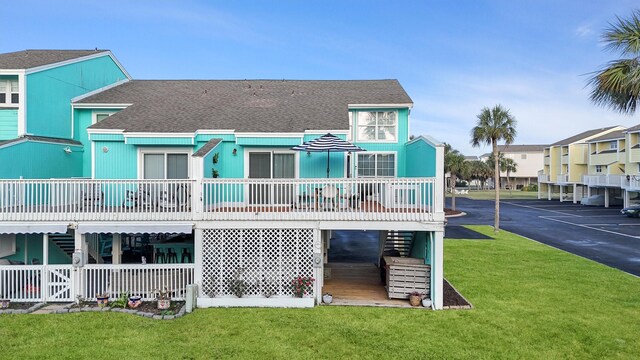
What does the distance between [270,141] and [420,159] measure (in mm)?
5847

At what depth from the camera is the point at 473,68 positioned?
107 feet

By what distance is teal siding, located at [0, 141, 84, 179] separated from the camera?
13312 millimetres

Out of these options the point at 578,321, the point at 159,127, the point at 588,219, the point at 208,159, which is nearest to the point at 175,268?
the point at 208,159

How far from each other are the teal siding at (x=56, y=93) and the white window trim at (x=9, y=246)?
5.18 meters

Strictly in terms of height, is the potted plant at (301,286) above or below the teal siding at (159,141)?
below

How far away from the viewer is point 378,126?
17.1m

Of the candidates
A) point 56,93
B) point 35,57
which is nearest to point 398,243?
point 56,93

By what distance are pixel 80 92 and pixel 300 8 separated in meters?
18.0

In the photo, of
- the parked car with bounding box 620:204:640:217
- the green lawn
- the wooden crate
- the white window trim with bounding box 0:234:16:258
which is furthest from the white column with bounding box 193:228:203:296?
the parked car with bounding box 620:204:640:217

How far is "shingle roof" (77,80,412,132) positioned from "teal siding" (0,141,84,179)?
2.46 metres

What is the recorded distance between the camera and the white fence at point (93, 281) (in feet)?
35.8

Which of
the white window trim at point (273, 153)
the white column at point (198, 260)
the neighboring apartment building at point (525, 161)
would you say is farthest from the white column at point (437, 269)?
the neighboring apartment building at point (525, 161)

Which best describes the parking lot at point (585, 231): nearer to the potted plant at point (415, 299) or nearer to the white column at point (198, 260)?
the potted plant at point (415, 299)

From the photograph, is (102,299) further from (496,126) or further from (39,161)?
(496,126)
